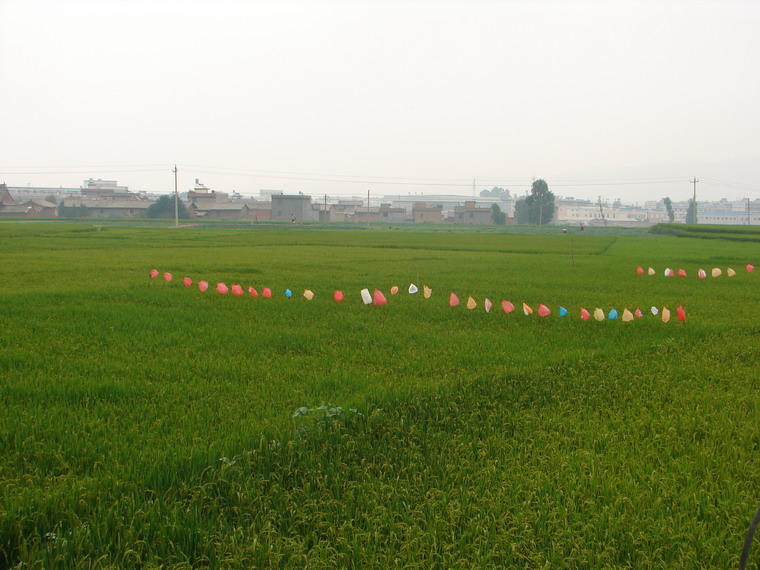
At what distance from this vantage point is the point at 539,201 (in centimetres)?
8150

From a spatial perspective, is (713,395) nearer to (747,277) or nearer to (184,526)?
(184,526)

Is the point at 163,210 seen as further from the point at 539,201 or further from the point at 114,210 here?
the point at 539,201

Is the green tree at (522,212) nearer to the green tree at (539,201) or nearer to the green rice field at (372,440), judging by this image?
the green tree at (539,201)

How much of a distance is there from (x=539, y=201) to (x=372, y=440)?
265 ft

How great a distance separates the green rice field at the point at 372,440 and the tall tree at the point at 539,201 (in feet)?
245

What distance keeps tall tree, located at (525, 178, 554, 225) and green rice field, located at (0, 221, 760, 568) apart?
7463 cm

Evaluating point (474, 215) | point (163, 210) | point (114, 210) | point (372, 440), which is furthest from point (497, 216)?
point (372, 440)

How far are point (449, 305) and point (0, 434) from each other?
7.13m

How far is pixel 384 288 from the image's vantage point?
12.4m

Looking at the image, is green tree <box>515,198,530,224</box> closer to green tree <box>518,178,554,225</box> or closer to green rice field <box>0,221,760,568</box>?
green tree <box>518,178,554,225</box>

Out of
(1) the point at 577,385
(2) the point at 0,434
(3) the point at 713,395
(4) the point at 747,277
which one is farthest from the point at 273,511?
(4) the point at 747,277

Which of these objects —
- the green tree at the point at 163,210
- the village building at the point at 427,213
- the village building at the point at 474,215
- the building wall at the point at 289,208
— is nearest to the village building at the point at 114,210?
the green tree at the point at 163,210

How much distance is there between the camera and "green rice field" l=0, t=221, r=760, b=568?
9.35 feet

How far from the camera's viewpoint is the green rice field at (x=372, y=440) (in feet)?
9.35
